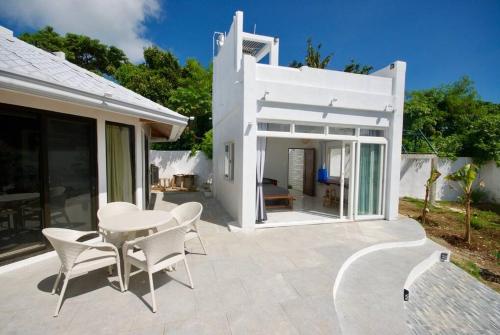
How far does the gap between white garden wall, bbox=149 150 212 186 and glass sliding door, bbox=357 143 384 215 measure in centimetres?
1023

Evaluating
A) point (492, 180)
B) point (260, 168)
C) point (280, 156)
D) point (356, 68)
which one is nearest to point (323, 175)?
point (280, 156)

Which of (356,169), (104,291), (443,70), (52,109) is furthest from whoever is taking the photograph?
(443,70)

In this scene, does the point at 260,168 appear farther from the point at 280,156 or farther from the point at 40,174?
the point at 280,156

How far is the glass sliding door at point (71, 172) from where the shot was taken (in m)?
4.18

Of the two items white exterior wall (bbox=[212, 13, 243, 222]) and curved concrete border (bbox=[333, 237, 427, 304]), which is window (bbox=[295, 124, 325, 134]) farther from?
curved concrete border (bbox=[333, 237, 427, 304])

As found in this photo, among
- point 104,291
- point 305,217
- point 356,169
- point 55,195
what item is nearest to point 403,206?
point 356,169

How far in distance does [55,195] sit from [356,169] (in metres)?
7.60

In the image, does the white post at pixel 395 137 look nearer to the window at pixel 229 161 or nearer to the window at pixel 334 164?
the window at pixel 334 164

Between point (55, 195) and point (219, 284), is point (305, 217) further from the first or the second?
point (55, 195)

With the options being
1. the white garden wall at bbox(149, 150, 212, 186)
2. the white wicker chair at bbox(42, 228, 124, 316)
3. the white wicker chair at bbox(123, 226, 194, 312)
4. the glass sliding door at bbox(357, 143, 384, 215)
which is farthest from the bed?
the white garden wall at bbox(149, 150, 212, 186)

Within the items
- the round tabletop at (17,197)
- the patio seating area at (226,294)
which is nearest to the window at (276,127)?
the patio seating area at (226,294)

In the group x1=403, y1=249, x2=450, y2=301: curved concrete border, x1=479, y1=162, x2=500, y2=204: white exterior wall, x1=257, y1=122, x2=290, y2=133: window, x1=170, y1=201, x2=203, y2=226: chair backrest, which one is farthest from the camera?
x1=479, y1=162, x2=500, y2=204: white exterior wall

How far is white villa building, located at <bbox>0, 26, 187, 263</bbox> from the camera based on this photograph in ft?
11.5

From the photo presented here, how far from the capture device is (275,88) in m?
→ 6.10
